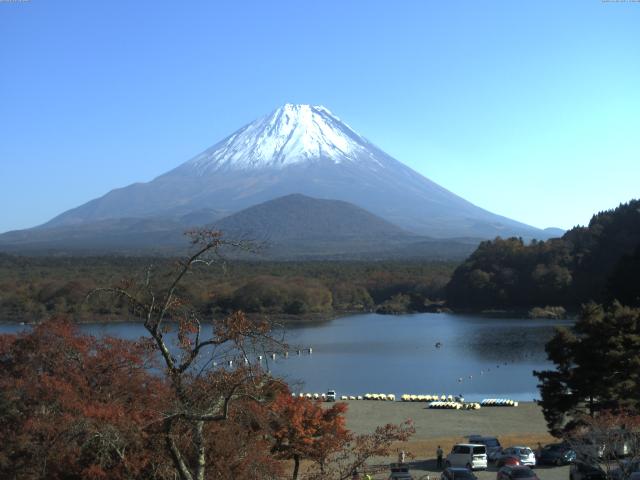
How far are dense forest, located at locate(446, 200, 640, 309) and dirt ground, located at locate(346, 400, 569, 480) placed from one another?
30692mm

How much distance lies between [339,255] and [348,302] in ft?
197

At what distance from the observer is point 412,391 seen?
26656 mm

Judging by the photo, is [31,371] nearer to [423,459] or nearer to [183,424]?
[183,424]

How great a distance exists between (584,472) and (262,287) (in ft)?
153

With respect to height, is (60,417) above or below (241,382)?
below

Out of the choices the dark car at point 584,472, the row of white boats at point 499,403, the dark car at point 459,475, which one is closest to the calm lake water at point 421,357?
the row of white boats at point 499,403

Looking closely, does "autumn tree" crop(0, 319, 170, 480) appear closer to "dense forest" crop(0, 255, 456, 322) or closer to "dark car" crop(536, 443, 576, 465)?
"dark car" crop(536, 443, 576, 465)

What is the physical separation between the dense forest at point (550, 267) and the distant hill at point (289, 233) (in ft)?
205

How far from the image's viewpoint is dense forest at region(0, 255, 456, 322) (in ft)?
168

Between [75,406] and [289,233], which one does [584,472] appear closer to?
[75,406]

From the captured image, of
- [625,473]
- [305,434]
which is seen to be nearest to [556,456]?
[305,434]

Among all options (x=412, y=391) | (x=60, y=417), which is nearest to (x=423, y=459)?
(x=60, y=417)

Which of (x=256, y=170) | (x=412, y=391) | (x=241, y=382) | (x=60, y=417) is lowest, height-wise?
(x=412, y=391)

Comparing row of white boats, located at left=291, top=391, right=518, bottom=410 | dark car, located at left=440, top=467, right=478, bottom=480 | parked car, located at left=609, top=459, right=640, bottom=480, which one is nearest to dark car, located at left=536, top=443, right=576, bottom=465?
dark car, located at left=440, top=467, right=478, bottom=480
